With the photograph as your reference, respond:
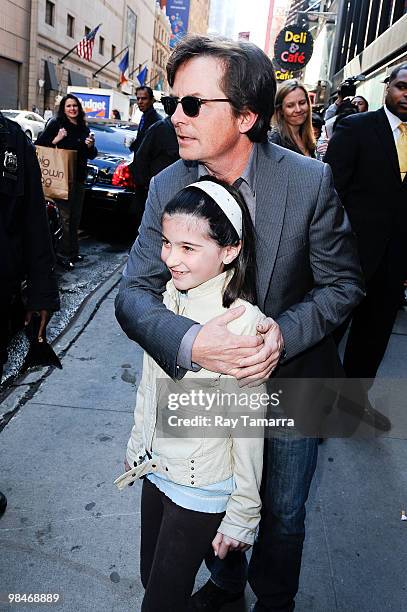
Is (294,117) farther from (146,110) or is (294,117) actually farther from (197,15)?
(197,15)

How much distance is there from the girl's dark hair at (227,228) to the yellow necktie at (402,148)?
2287 mm

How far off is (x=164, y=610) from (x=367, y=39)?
24.1 meters

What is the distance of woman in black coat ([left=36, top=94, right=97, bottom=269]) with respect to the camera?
7.16 m

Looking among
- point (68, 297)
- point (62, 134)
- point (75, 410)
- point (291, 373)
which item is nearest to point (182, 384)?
point (291, 373)

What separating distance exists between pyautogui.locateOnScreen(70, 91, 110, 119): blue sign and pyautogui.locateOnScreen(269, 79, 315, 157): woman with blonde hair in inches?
1080

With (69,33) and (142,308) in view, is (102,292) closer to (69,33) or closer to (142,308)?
(142,308)

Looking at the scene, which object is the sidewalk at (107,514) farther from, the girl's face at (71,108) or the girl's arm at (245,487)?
the girl's face at (71,108)

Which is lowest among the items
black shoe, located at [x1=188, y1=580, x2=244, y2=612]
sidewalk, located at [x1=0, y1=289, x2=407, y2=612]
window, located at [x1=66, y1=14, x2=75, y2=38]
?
sidewalk, located at [x1=0, y1=289, x2=407, y2=612]

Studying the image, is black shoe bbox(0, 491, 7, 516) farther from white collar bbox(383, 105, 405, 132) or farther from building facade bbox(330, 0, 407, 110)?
building facade bbox(330, 0, 407, 110)

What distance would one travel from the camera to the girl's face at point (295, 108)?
193 inches

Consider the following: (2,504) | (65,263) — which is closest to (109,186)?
(65,263)

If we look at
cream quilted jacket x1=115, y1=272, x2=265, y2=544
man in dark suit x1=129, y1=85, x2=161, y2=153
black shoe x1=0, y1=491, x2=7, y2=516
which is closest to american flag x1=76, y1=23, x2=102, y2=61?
man in dark suit x1=129, y1=85, x2=161, y2=153

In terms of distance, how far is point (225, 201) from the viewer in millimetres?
1736

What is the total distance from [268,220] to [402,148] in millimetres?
2306
